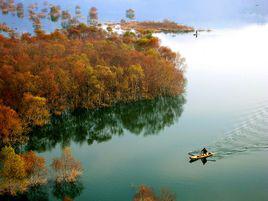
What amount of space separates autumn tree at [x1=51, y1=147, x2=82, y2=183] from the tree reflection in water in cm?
1197

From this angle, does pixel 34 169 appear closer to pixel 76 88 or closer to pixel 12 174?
pixel 12 174

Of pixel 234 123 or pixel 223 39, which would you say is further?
pixel 223 39

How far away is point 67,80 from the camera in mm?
57031

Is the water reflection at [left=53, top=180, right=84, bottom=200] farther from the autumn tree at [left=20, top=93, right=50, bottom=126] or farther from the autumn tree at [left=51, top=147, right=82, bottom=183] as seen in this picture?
the autumn tree at [left=20, top=93, right=50, bottom=126]

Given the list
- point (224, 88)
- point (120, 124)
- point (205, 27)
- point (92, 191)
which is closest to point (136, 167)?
point (92, 191)

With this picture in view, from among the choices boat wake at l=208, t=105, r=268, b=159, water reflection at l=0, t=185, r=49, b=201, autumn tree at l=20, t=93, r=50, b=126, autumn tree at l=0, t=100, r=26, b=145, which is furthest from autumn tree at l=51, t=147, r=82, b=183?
boat wake at l=208, t=105, r=268, b=159

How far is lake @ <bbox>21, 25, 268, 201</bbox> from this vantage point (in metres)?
39.2

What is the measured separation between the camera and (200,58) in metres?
95.4

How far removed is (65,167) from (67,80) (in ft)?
67.8

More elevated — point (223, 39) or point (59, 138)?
point (223, 39)

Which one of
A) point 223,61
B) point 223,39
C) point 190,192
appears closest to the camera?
point 190,192

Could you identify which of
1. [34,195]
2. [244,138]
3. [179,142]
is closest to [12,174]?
[34,195]

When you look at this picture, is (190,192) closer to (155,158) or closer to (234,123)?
(155,158)

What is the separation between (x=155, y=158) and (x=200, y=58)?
54.2 meters
